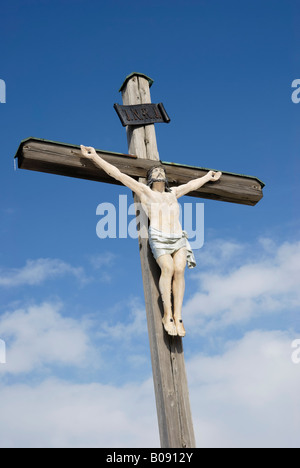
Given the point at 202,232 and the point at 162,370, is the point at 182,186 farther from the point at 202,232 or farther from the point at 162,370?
the point at 162,370

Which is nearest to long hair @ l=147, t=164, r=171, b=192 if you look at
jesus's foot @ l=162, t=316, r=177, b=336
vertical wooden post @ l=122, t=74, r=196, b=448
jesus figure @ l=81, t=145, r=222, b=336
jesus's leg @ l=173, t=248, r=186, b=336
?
jesus figure @ l=81, t=145, r=222, b=336

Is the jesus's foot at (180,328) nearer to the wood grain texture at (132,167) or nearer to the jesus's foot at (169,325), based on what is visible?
the jesus's foot at (169,325)

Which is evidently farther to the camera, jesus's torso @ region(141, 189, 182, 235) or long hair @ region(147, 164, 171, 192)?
long hair @ region(147, 164, 171, 192)

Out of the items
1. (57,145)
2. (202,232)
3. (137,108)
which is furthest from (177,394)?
(137,108)

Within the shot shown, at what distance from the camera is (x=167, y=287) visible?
4.89 meters

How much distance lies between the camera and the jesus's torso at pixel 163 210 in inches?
203

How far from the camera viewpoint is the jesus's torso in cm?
516

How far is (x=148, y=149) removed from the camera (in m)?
5.88

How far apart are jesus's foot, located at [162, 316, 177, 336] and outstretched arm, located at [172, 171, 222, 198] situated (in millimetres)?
1379

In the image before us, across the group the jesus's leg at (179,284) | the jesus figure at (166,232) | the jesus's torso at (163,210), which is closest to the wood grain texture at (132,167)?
the jesus figure at (166,232)

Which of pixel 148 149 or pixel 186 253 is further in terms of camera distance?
pixel 148 149

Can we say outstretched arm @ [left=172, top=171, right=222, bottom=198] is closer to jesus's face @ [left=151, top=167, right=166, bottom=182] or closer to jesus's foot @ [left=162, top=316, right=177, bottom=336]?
jesus's face @ [left=151, top=167, right=166, bottom=182]

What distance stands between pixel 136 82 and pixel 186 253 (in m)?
2.20

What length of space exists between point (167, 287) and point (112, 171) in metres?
1.25
